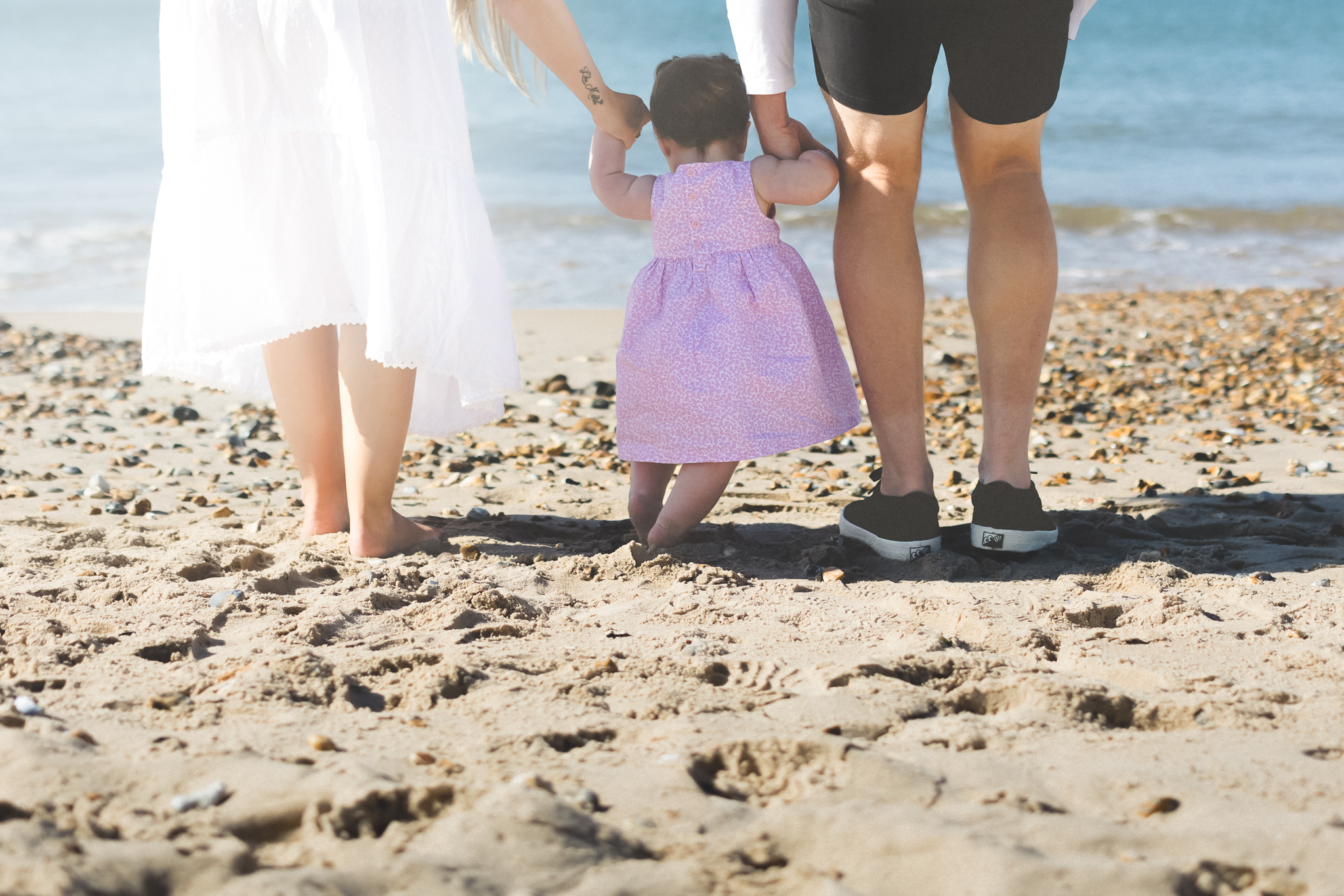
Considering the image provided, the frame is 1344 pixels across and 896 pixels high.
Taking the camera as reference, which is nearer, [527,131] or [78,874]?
[78,874]

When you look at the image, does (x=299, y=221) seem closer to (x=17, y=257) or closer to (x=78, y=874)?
(x=78, y=874)

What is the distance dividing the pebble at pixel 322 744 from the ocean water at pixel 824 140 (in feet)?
6.61

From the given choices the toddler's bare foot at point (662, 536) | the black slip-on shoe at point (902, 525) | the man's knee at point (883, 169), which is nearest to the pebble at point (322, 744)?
the toddler's bare foot at point (662, 536)

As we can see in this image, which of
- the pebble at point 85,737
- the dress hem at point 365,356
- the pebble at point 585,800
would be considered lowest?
the pebble at point 585,800

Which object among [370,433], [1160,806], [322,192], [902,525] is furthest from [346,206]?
[1160,806]

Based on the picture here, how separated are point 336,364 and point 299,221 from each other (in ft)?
1.33

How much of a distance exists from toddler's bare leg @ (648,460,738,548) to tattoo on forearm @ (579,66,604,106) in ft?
2.89

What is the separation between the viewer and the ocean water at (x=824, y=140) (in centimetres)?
861

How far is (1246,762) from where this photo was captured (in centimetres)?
142

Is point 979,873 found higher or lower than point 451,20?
lower

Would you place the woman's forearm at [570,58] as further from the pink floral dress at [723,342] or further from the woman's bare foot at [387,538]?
the woman's bare foot at [387,538]

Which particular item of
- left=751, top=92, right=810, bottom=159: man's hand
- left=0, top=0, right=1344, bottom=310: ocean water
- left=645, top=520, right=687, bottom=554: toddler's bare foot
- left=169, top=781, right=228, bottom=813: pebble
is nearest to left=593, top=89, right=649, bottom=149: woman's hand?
left=751, top=92, right=810, bottom=159: man's hand

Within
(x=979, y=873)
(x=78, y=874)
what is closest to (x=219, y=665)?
(x=78, y=874)

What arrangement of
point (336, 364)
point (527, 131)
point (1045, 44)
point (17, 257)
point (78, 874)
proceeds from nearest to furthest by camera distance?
point (78, 874) < point (1045, 44) < point (336, 364) < point (17, 257) < point (527, 131)
